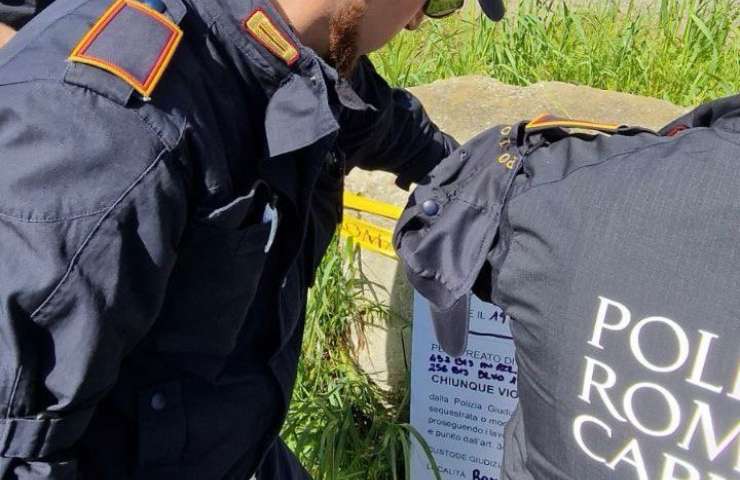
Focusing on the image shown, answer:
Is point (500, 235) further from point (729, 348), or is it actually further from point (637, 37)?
point (637, 37)

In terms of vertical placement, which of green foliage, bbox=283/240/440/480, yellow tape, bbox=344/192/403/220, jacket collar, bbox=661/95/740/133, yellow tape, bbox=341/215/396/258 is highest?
jacket collar, bbox=661/95/740/133

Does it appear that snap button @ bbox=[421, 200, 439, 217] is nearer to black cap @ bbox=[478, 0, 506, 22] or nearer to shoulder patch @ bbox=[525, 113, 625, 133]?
shoulder patch @ bbox=[525, 113, 625, 133]

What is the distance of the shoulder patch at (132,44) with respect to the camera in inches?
46.6

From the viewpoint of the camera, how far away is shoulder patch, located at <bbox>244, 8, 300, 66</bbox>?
1320 mm

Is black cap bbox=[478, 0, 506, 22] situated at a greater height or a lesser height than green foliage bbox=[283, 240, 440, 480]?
greater

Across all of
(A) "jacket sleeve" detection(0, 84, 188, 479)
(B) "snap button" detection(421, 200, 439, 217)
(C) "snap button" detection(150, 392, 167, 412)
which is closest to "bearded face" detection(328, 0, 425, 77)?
(B) "snap button" detection(421, 200, 439, 217)

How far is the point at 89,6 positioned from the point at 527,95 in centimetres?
190

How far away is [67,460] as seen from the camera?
51.5 inches

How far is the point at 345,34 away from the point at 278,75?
14 centimetres

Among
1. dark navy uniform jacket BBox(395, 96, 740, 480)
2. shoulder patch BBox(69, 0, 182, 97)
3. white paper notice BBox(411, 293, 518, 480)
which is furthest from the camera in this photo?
white paper notice BBox(411, 293, 518, 480)

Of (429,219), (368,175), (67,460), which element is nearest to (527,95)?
(368,175)

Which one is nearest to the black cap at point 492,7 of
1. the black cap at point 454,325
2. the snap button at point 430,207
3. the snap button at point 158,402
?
the snap button at point 430,207

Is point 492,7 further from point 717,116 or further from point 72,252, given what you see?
point 72,252

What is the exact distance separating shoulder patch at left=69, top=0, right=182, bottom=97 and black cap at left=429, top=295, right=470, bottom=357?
61 centimetres
